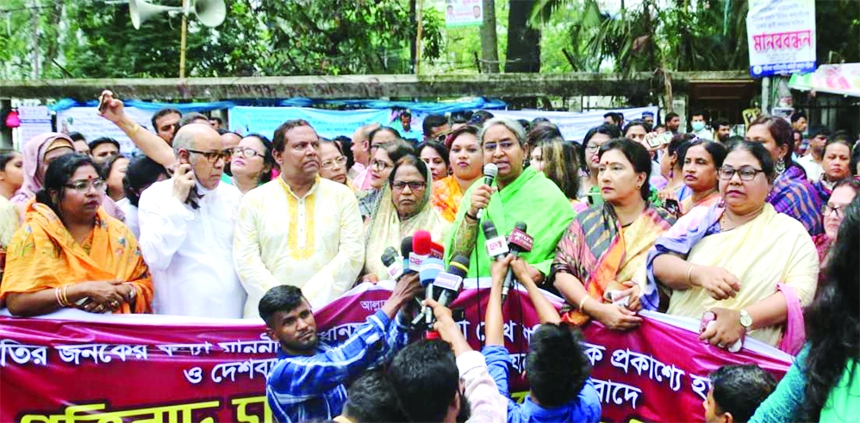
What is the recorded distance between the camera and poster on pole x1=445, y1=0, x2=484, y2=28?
1138 centimetres

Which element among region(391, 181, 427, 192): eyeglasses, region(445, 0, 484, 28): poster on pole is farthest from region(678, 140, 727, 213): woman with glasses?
region(445, 0, 484, 28): poster on pole

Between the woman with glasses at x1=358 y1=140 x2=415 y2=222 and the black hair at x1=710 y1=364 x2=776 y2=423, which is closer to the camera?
the black hair at x1=710 y1=364 x2=776 y2=423

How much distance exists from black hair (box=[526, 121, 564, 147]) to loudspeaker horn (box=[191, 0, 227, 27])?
7726 mm

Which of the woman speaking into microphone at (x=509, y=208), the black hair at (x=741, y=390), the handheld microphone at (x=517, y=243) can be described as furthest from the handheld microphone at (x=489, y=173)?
the black hair at (x=741, y=390)

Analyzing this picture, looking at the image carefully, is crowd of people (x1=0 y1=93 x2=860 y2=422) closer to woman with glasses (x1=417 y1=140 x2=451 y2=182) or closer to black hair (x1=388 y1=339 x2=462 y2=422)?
black hair (x1=388 y1=339 x2=462 y2=422)

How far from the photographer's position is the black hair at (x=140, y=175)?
4398 millimetres

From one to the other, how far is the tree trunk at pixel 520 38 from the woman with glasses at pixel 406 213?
11.8m

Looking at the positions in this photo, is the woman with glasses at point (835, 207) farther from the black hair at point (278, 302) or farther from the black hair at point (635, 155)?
the black hair at point (278, 302)

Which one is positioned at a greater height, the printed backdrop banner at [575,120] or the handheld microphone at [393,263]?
the printed backdrop banner at [575,120]

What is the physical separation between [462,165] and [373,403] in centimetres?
236

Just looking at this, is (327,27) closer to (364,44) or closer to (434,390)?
(364,44)

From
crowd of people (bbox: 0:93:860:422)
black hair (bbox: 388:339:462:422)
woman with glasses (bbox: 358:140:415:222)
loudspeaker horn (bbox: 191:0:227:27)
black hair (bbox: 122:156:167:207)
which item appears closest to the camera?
black hair (bbox: 388:339:462:422)

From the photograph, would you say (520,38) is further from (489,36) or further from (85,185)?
(85,185)

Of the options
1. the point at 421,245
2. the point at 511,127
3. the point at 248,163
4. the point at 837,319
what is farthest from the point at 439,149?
the point at 837,319
